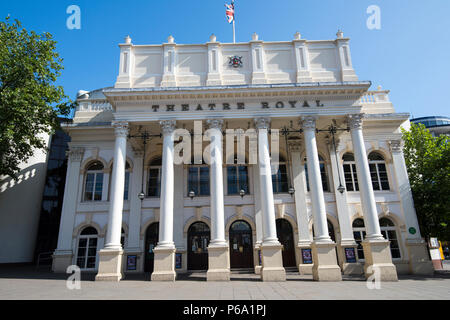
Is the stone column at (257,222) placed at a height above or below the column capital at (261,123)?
below

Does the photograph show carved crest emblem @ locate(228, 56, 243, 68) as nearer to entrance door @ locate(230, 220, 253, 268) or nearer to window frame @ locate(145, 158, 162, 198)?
window frame @ locate(145, 158, 162, 198)

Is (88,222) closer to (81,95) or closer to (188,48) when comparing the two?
(188,48)

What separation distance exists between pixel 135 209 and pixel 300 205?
995 centimetres

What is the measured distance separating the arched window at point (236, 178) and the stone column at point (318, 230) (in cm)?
495

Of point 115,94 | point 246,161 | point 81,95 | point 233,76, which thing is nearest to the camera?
point 115,94

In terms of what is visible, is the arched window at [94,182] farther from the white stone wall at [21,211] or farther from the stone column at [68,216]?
the white stone wall at [21,211]

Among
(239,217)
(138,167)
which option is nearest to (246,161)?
(239,217)

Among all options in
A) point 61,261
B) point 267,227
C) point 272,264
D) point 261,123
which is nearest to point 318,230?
point 267,227

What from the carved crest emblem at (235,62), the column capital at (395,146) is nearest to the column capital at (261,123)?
the carved crest emblem at (235,62)

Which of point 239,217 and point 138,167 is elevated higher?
point 138,167

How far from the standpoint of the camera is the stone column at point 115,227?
1284 cm

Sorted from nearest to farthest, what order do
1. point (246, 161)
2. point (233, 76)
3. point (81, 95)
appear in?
point (233, 76)
point (246, 161)
point (81, 95)

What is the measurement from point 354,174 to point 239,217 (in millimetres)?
7848

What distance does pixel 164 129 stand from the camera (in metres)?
14.7
